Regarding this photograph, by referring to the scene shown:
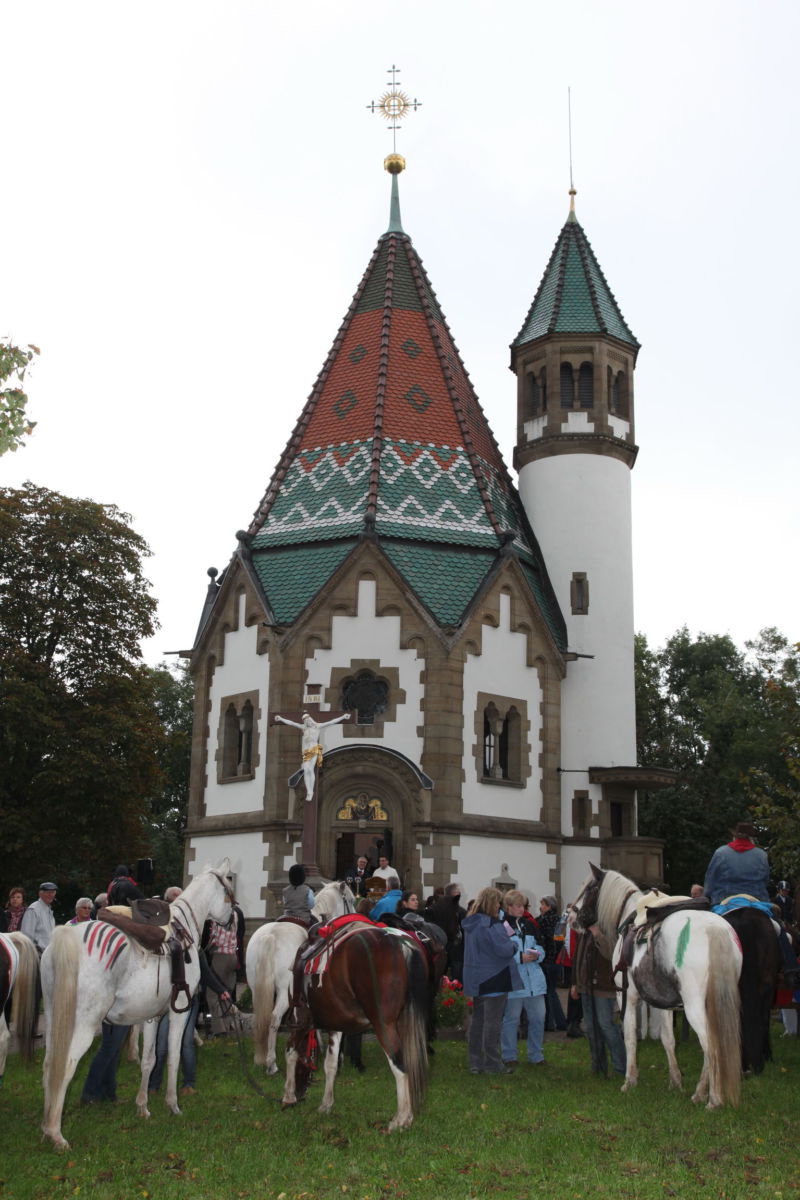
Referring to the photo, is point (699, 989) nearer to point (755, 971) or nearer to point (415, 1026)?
point (755, 971)

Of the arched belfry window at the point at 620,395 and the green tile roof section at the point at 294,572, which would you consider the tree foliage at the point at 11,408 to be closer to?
the green tile roof section at the point at 294,572

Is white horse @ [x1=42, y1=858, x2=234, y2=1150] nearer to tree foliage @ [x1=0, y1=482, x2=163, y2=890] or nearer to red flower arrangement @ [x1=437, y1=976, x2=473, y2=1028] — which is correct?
red flower arrangement @ [x1=437, y1=976, x2=473, y2=1028]

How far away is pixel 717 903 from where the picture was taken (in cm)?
1403

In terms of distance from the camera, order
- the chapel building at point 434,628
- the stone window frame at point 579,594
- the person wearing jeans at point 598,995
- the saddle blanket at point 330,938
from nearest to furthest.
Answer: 1. the saddle blanket at point 330,938
2. the person wearing jeans at point 598,995
3. the chapel building at point 434,628
4. the stone window frame at point 579,594

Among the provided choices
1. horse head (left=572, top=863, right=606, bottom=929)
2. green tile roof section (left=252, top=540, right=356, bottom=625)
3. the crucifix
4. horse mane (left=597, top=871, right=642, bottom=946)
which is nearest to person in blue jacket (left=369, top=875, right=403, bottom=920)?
horse head (left=572, top=863, right=606, bottom=929)

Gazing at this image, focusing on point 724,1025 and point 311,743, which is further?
point 311,743

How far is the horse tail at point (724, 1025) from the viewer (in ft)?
36.8

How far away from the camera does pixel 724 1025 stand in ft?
36.9

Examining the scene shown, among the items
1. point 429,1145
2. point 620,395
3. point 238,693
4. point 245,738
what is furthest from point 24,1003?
point 620,395

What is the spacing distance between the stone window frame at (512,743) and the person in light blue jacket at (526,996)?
15.2m

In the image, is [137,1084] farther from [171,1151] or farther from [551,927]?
[551,927]

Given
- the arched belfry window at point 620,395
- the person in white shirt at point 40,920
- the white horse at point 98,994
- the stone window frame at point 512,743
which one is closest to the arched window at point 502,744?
the stone window frame at point 512,743

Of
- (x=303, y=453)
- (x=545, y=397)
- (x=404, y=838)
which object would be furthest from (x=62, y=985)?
(x=545, y=397)

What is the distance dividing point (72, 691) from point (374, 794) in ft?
39.2
